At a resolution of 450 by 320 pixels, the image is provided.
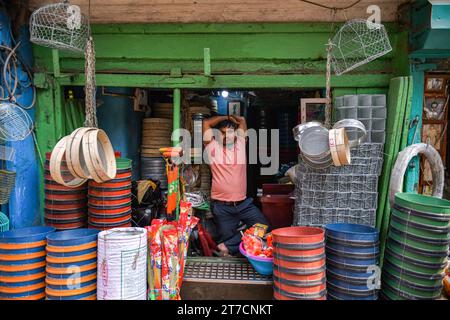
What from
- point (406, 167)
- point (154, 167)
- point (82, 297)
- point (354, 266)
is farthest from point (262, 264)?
point (154, 167)

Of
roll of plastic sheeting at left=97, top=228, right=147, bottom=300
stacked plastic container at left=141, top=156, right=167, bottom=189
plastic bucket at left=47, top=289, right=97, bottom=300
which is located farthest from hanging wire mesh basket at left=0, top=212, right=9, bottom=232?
stacked plastic container at left=141, top=156, right=167, bottom=189

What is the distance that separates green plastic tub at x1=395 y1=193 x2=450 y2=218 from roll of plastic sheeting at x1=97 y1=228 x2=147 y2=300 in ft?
9.26

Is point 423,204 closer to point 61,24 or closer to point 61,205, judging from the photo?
point 61,205

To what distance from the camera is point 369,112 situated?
423cm

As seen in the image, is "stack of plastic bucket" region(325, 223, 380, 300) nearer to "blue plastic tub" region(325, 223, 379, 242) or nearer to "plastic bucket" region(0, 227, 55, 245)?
"blue plastic tub" region(325, 223, 379, 242)

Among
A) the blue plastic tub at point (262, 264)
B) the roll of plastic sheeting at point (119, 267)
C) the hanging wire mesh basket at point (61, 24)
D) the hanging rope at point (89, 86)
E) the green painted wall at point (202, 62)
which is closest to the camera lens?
the roll of plastic sheeting at point (119, 267)

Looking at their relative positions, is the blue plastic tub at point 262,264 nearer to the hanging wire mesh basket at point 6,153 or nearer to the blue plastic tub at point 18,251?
the blue plastic tub at point 18,251

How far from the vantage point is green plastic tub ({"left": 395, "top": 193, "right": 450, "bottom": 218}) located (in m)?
3.20

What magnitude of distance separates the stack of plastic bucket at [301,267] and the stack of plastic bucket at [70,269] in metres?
1.99

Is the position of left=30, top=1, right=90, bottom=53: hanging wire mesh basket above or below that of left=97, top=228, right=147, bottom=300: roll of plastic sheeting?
above

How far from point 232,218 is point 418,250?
2530 millimetres

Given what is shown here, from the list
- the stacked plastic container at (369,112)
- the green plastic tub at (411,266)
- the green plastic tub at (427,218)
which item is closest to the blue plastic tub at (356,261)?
the green plastic tub at (411,266)

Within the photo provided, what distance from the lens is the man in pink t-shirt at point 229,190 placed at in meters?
4.92

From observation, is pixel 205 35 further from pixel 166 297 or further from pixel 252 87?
pixel 166 297
